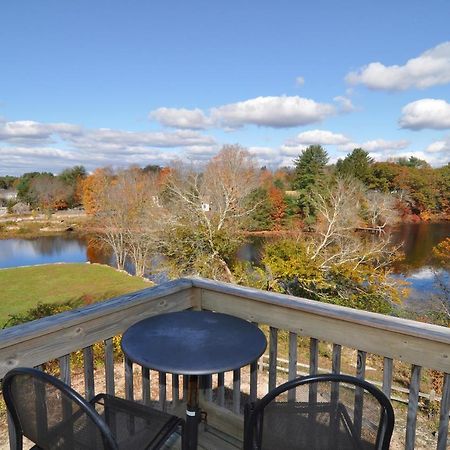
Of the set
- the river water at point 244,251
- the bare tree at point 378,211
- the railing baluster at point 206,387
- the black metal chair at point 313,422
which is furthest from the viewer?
the bare tree at point 378,211

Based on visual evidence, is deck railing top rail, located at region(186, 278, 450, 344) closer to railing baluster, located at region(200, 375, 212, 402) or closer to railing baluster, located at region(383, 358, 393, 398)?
railing baluster, located at region(383, 358, 393, 398)

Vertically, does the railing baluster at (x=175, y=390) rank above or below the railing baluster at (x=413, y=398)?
below

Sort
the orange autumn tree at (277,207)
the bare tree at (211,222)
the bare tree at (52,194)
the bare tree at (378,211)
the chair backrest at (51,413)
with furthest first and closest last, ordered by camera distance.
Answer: the bare tree at (52,194) → the orange autumn tree at (277,207) → the bare tree at (378,211) → the bare tree at (211,222) → the chair backrest at (51,413)

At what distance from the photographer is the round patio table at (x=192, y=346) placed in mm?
1316

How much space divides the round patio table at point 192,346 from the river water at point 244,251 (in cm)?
1531

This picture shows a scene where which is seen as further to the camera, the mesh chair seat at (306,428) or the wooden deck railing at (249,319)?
the wooden deck railing at (249,319)

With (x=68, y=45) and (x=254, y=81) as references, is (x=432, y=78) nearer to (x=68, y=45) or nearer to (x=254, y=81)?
(x=254, y=81)

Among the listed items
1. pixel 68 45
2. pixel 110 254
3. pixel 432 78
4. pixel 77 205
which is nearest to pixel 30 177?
pixel 77 205

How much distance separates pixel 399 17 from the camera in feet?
27.2

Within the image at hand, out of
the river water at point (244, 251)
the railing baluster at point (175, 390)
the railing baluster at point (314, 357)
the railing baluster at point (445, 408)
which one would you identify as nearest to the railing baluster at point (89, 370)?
the railing baluster at point (175, 390)

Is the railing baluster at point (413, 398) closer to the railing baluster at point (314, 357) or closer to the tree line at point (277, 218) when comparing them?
the railing baluster at point (314, 357)

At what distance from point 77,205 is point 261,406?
42.3 m

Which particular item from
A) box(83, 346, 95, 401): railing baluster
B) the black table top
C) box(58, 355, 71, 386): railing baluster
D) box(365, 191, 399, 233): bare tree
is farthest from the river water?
box(58, 355, 71, 386): railing baluster

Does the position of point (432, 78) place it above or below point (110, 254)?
above
